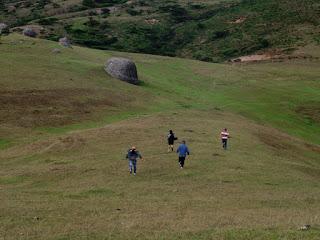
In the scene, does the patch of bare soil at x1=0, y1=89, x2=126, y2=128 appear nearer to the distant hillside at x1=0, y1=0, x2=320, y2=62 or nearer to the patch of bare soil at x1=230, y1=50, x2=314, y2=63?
the patch of bare soil at x1=230, y1=50, x2=314, y2=63

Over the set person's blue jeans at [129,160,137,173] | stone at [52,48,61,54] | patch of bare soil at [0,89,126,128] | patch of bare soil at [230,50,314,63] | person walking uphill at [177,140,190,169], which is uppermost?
stone at [52,48,61,54]

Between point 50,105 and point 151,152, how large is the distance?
2121 centimetres

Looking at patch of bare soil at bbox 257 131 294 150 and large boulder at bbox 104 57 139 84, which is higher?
large boulder at bbox 104 57 139 84

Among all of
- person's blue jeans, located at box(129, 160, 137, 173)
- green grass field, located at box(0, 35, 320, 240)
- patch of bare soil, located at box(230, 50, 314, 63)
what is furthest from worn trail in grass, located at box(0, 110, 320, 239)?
patch of bare soil, located at box(230, 50, 314, 63)

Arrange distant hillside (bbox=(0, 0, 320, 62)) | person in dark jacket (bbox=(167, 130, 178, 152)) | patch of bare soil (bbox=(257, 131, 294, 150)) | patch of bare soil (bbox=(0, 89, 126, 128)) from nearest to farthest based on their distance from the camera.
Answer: person in dark jacket (bbox=(167, 130, 178, 152))
patch of bare soil (bbox=(257, 131, 294, 150))
patch of bare soil (bbox=(0, 89, 126, 128))
distant hillside (bbox=(0, 0, 320, 62))

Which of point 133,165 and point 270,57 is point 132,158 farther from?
point 270,57

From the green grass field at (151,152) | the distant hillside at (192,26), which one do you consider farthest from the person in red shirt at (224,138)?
the distant hillside at (192,26)

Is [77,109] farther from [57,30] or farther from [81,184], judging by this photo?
[57,30]

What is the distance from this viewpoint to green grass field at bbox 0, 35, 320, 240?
25516mm

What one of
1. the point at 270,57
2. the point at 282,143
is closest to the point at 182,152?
the point at 282,143

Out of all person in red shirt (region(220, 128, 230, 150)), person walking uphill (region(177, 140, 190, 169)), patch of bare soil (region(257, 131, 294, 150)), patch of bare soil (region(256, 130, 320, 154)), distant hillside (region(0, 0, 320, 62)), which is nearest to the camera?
person walking uphill (region(177, 140, 190, 169))

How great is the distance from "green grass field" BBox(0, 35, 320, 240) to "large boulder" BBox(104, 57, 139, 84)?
171 cm

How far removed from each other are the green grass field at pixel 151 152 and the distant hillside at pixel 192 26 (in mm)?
42077

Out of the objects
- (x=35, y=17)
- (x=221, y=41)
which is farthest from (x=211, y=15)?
(x=35, y=17)
